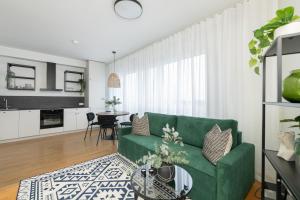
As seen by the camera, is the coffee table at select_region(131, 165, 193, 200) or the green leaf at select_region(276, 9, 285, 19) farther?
the coffee table at select_region(131, 165, 193, 200)

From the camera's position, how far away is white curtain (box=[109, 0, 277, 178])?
2.41 m

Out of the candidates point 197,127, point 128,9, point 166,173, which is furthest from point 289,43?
point 128,9

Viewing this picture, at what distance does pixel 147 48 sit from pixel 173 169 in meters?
3.78

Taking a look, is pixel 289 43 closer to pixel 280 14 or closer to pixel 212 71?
pixel 280 14

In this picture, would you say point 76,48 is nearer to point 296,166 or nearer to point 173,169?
point 173,169

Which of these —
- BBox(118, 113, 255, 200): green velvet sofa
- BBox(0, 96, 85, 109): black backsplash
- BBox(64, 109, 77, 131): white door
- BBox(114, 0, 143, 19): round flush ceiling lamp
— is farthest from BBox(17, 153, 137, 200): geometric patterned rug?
BBox(0, 96, 85, 109): black backsplash

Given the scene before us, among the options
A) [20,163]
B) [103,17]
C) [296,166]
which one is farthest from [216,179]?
[20,163]

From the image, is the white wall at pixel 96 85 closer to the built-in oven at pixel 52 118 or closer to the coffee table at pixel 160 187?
the built-in oven at pixel 52 118

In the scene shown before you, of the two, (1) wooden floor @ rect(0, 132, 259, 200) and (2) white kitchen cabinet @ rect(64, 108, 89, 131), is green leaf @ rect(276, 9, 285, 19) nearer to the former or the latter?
(1) wooden floor @ rect(0, 132, 259, 200)

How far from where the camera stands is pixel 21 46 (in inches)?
186

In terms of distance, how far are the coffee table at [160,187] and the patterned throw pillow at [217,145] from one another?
47 cm

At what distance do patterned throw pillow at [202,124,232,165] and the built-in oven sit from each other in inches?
201

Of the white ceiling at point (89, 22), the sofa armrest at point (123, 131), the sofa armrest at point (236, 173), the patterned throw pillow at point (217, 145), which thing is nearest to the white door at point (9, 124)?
the white ceiling at point (89, 22)

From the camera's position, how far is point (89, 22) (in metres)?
3.20
